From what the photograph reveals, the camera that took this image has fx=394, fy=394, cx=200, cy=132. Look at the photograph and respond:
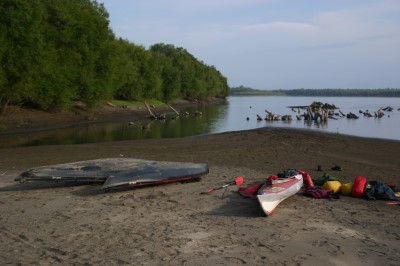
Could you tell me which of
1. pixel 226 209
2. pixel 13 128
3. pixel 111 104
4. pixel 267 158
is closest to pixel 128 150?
pixel 267 158

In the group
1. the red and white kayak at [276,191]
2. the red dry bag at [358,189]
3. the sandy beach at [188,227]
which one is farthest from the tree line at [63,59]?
the red dry bag at [358,189]

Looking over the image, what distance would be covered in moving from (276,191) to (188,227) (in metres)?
2.34

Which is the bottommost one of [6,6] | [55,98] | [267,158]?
[267,158]

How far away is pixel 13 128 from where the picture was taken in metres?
30.8

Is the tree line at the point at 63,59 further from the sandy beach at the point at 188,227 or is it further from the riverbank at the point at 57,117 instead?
the sandy beach at the point at 188,227

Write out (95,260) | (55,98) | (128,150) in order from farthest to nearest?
1. (55,98)
2. (128,150)
3. (95,260)

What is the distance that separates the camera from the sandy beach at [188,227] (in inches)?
236

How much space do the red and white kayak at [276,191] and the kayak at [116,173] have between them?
276 cm

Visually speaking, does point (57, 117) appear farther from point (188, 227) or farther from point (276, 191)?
point (188, 227)

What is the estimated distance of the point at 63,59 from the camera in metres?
40.1

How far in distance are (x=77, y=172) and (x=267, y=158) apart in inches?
331

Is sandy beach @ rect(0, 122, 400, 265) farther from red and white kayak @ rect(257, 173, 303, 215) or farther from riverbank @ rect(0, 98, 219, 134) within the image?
riverbank @ rect(0, 98, 219, 134)

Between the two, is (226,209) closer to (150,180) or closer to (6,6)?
(150,180)

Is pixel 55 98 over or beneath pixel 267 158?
over
